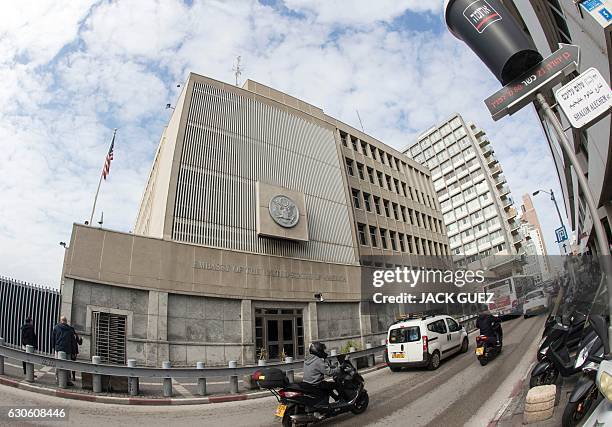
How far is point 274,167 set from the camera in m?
24.7

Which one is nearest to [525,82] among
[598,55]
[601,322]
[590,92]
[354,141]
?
[590,92]

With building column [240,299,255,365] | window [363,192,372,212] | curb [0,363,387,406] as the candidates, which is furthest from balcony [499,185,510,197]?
curb [0,363,387,406]

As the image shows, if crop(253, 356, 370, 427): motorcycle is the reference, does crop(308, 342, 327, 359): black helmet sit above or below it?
above

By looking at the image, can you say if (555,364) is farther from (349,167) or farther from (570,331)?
(349,167)

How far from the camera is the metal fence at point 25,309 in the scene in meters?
14.3

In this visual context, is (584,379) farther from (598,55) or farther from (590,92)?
(598,55)

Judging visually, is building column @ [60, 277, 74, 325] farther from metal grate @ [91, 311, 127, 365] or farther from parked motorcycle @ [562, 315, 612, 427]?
parked motorcycle @ [562, 315, 612, 427]

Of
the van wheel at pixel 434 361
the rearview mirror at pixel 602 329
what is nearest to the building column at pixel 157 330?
the van wheel at pixel 434 361

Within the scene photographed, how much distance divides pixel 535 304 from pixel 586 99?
86.6 ft

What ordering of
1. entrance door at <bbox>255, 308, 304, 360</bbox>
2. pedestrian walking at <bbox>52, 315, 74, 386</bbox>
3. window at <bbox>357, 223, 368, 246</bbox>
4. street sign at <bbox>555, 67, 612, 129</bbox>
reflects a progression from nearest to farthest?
street sign at <bbox>555, 67, 612, 129</bbox> < pedestrian walking at <bbox>52, 315, 74, 386</bbox> < entrance door at <bbox>255, 308, 304, 360</bbox> < window at <bbox>357, 223, 368, 246</bbox>

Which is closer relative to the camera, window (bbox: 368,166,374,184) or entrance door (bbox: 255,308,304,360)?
entrance door (bbox: 255,308,304,360)

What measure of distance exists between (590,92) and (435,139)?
309ft

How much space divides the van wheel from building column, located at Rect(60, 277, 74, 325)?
13.5 metres

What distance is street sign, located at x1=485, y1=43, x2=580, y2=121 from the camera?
5.57m
